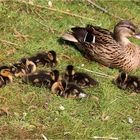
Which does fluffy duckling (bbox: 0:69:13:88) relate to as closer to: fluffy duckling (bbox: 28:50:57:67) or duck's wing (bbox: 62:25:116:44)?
fluffy duckling (bbox: 28:50:57:67)

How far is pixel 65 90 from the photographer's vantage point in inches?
226

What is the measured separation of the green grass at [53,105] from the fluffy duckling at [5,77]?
7cm

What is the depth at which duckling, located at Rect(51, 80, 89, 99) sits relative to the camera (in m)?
5.73

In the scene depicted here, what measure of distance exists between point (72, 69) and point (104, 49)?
0.84 metres

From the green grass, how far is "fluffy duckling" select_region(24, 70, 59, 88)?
6 cm

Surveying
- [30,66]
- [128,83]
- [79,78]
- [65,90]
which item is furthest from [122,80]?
[30,66]

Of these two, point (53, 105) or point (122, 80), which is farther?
point (122, 80)

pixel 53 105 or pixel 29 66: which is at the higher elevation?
pixel 29 66

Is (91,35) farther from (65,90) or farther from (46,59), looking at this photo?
(65,90)

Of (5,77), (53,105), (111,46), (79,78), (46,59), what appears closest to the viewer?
(53,105)

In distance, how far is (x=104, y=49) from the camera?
22.1 feet

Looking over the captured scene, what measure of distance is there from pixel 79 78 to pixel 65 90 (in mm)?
318

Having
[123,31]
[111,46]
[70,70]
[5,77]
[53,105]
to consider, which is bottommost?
[53,105]

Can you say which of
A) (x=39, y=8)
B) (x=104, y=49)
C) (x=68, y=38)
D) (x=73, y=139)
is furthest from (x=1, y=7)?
(x=73, y=139)
